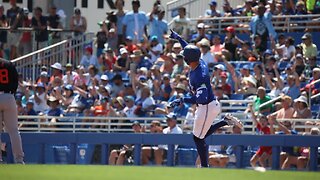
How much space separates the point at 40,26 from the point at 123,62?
3449 millimetres

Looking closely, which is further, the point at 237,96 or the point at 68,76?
the point at 68,76

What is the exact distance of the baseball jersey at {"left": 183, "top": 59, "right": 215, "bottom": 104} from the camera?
18.3 m

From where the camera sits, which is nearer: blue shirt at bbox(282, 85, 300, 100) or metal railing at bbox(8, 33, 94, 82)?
blue shirt at bbox(282, 85, 300, 100)

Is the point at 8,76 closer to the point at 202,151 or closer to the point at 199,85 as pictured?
the point at 199,85

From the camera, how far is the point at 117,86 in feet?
87.5

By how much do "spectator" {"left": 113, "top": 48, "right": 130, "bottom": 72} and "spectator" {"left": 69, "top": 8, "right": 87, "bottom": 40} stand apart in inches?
107

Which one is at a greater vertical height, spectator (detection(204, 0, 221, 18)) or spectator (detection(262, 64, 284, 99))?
spectator (detection(204, 0, 221, 18))

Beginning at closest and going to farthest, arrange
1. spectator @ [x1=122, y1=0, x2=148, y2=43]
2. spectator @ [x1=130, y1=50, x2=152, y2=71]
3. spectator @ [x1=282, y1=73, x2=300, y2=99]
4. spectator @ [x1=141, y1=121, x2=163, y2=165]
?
spectator @ [x1=141, y1=121, x2=163, y2=165], spectator @ [x1=282, y1=73, x2=300, y2=99], spectator @ [x1=130, y1=50, x2=152, y2=71], spectator @ [x1=122, y1=0, x2=148, y2=43]

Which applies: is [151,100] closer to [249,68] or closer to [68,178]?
[249,68]

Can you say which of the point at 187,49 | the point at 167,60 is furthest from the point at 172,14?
the point at 187,49

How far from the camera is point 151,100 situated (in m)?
25.2

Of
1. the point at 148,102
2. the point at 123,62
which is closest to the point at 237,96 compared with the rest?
the point at 148,102

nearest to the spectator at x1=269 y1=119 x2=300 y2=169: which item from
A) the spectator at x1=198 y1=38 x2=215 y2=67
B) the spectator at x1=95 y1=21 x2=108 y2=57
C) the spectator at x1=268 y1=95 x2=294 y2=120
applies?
the spectator at x1=268 y1=95 x2=294 y2=120

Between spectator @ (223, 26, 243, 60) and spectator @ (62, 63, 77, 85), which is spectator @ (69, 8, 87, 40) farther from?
spectator @ (223, 26, 243, 60)
